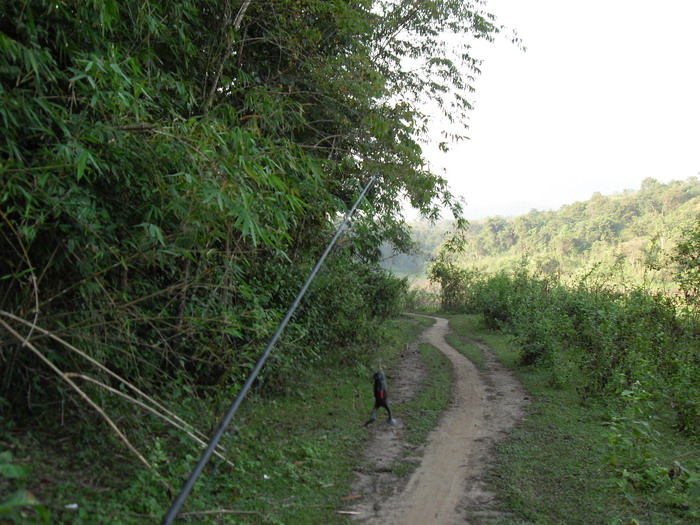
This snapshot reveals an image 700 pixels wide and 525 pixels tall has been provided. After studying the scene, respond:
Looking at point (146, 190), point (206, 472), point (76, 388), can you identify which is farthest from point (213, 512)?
point (146, 190)

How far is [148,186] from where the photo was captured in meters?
4.46

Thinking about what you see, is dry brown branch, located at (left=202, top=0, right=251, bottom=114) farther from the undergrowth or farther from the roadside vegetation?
the roadside vegetation

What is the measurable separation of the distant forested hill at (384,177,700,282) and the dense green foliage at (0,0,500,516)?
2915cm

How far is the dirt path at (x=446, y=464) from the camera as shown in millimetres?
4879

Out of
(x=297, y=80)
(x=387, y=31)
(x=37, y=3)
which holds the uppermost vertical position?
(x=387, y=31)

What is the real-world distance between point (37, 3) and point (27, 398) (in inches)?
135

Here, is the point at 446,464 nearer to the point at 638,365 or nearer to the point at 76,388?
the point at 76,388

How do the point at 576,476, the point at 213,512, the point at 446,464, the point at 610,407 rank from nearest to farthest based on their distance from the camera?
the point at 213,512 < the point at 576,476 < the point at 446,464 < the point at 610,407

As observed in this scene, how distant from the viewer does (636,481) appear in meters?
5.43

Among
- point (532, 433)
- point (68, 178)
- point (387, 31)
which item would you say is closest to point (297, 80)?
A: point (387, 31)

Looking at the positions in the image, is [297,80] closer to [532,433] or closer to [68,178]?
[68,178]

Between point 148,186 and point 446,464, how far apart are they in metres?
4.88

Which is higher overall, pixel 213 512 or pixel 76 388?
pixel 76 388

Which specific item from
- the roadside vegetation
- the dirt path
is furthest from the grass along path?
the dirt path
